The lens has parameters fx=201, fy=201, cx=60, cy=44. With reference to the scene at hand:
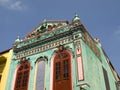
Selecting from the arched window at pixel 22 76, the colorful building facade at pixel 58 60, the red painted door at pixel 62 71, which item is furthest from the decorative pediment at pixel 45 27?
the red painted door at pixel 62 71

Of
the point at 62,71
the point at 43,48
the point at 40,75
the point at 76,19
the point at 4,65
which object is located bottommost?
the point at 40,75

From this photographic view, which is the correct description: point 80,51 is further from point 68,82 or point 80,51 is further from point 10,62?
point 10,62

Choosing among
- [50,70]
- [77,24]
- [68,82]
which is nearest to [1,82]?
[50,70]

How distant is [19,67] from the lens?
1836 centimetres

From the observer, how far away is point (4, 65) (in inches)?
773

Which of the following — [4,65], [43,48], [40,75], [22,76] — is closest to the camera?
[40,75]

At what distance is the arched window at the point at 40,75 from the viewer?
15952 mm

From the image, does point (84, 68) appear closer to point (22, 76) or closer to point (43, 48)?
point (43, 48)

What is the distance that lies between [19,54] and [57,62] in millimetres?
4696

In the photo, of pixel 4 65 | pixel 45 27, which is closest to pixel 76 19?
pixel 45 27

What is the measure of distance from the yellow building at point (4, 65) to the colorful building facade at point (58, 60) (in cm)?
53

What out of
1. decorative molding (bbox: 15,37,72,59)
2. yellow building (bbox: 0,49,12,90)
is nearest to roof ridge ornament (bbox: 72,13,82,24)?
decorative molding (bbox: 15,37,72,59)

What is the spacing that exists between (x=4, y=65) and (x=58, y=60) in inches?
245

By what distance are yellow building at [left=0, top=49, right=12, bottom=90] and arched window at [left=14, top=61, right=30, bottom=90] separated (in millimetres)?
1444
